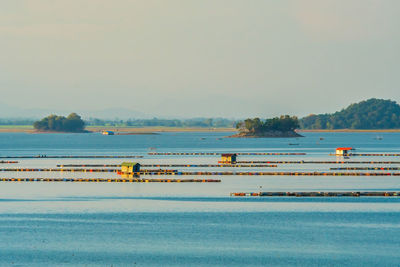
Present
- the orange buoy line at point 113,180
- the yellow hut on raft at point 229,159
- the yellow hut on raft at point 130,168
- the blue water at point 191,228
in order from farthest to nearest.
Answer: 1. the yellow hut on raft at point 229,159
2. the yellow hut on raft at point 130,168
3. the orange buoy line at point 113,180
4. the blue water at point 191,228

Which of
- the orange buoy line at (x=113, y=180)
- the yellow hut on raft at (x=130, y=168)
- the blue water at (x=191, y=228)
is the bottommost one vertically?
the blue water at (x=191, y=228)

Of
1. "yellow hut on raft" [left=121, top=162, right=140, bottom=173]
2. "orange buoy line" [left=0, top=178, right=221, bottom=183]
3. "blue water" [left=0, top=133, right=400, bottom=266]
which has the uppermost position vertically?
"yellow hut on raft" [left=121, top=162, right=140, bottom=173]

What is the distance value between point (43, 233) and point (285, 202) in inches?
→ 1029

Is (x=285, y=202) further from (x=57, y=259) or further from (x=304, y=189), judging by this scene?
(x=57, y=259)

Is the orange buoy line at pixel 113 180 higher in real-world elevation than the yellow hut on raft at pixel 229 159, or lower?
lower

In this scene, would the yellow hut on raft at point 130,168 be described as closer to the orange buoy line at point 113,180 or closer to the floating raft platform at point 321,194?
the orange buoy line at point 113,180

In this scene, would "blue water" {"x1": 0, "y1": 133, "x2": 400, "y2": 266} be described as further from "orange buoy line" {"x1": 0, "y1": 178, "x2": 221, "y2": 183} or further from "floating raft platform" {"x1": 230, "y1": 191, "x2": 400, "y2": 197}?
"orange buoy line" {"x1": 0, "y1": 178, "x2": 221, "y2": 183}

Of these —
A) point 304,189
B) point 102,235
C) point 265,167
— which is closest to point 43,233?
point 102,235

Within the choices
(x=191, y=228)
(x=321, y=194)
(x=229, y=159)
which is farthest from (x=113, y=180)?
(x=191, y=228)

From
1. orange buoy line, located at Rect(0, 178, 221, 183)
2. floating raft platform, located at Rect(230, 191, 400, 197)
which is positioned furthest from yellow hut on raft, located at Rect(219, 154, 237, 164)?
floating raft platform, located at Rect(230, 191, 400, 197)

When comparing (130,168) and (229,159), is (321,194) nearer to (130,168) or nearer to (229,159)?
(130,168)

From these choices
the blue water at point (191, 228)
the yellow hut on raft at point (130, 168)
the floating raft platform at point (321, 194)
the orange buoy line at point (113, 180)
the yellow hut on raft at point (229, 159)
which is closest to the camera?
the blue water at point (191, 228)

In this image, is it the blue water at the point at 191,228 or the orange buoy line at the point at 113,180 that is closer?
the blue water at the point at 191,228

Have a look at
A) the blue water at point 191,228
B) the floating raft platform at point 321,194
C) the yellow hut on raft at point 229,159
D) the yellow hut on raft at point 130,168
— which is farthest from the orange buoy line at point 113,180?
the yellow hut on raft at point 229,159
